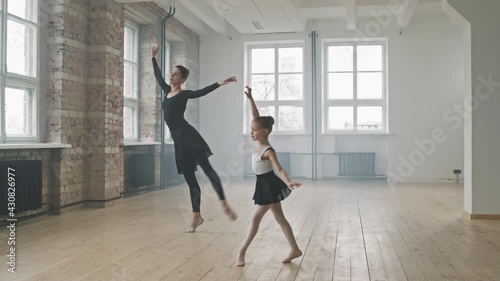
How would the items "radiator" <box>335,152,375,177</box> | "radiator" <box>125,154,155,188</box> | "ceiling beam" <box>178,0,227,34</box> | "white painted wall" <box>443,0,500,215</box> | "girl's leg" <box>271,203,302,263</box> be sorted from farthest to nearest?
"radiator" <box>335,152,375,177</box>
"ceiling beam" <box>178,0,227,34</box>
"radiator" <box>125,154,155,188</box>
"white painted wall" <box>443,0,500,215</box>
"girl's leg" <box>271,203,302,263</box>

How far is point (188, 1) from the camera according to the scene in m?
8.98

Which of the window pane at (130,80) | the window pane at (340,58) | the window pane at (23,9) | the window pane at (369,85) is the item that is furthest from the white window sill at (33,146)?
the window pane at (369,85)

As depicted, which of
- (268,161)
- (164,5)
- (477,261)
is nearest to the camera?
(268,161)

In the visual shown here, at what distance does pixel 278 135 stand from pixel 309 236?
23.7 ft

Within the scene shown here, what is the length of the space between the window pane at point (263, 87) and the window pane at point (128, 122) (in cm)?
389

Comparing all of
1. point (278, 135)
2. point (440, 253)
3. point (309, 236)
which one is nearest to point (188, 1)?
point (278, 135)

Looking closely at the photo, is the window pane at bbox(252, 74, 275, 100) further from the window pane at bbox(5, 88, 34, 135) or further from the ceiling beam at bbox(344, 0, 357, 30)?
the window pane at bbox(5, 88, 34, 135)

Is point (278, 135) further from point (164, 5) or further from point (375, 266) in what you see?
point (375, 266)

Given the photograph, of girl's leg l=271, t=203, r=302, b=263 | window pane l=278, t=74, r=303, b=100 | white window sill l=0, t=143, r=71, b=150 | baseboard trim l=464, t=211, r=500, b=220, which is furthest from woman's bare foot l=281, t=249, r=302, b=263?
window pane l=278, t=74, r=303, b=100

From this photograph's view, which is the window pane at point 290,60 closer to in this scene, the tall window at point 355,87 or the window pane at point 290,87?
the window pane at point 290,87

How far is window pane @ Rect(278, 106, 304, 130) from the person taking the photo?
475 inches

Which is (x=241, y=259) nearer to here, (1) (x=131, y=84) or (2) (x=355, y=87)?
(1) (x=131, y=84)

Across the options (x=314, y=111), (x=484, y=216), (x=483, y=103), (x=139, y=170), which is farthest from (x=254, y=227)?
(x=314, y=111)

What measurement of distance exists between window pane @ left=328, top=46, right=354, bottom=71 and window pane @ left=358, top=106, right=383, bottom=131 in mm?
1117
